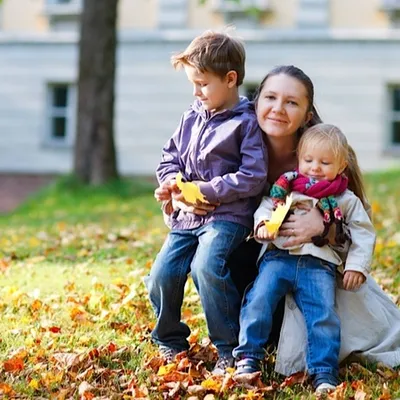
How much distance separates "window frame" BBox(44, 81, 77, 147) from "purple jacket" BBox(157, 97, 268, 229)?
18470mm

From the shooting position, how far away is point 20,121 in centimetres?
2292

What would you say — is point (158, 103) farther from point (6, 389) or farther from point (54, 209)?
point (6, 389)

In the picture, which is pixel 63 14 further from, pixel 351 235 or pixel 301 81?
pixel 351 235

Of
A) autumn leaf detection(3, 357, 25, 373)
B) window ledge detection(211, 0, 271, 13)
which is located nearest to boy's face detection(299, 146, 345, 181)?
autumn leaf detection(3, 357, 25, 373)

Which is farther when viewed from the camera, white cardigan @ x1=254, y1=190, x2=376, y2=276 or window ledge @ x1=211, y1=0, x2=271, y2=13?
window ledge @ x1=211, y1=0, x2=271, y2=13

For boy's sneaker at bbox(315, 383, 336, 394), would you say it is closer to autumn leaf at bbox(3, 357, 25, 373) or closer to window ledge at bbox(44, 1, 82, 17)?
autumn leaf at bbox(3, 357, 25, 373)

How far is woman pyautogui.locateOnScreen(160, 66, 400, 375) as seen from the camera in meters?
4.20

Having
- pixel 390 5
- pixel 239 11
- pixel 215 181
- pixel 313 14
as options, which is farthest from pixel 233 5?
pixel 215 181

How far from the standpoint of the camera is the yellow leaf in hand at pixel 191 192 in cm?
414

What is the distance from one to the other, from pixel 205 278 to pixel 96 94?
1144cm

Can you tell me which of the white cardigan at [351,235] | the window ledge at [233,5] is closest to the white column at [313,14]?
the window ledge at [233,5]

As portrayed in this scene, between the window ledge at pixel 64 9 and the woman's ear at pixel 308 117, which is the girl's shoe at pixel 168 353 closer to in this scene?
the woman's ear at pixel 308 117

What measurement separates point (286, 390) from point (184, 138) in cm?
134

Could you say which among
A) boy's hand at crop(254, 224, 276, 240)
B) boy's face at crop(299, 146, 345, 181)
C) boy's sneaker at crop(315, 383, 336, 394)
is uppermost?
boy's face at crop(299, 146, 345, 181)
